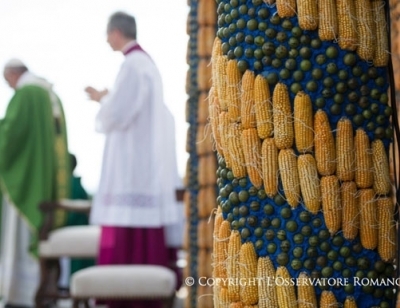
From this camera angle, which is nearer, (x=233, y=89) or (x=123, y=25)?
(x=233, y=89)

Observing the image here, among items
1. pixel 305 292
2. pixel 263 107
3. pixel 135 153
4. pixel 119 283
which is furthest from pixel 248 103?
pixel 135 153

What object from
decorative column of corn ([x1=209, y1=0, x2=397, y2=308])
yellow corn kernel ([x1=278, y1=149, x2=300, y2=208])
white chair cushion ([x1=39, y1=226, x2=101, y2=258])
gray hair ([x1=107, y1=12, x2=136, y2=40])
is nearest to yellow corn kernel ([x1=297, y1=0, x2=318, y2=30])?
decorative column of corn ([x1=209, y1=0, x2=397, y2=308])

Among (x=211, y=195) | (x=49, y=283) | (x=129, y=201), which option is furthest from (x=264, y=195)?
(x=49, y=283)

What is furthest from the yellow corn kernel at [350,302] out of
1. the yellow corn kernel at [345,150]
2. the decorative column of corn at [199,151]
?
the decorative column of corn at [199,151]

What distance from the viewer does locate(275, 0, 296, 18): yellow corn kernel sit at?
1683 millimetres

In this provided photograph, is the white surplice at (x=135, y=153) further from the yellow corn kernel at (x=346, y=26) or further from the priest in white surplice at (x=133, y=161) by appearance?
the yellow corn kernel at (x=346, y=26)

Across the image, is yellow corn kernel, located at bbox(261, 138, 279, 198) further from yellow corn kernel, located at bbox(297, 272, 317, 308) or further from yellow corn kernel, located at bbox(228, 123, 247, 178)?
yellow corn kernel, located at bbox(297, 272, 317, 308)

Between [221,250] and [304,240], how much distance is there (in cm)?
18

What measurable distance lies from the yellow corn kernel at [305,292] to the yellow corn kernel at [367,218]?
0.12 m

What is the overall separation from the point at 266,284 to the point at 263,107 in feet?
1.04

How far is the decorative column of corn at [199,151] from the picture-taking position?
14.6 ft

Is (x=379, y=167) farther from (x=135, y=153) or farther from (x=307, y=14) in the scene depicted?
(x=135, y=153)

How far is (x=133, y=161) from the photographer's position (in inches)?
245

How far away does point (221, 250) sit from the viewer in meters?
1.76
